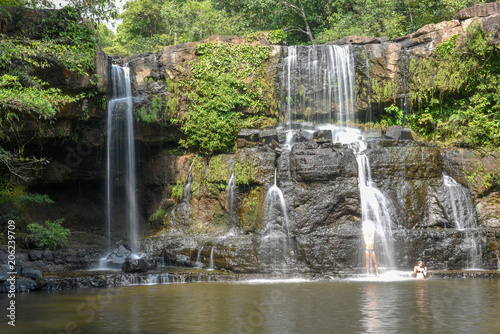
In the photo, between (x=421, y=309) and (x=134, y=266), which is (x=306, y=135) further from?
(x=421, y=309)

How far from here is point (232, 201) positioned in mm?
16625

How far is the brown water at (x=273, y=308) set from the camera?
20.9ft

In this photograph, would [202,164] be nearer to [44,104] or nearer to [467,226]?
[44,104]

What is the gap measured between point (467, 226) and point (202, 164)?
9.26m

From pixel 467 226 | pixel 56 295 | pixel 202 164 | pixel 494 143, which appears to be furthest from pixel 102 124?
pixel 494 143

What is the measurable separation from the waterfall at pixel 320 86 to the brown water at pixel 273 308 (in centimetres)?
1038

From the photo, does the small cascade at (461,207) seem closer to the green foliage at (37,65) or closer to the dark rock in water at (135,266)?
the dark rock in water at (135,266)

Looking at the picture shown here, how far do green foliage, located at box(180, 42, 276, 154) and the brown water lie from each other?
869 centimetres

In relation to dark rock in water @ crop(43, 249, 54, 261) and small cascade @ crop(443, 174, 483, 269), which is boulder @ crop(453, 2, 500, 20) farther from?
dark rock in water @ crop(43, 249, 54, 261)

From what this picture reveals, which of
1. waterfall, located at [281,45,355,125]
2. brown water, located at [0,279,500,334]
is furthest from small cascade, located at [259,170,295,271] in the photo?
waterfall, located at [281,45,355,125]

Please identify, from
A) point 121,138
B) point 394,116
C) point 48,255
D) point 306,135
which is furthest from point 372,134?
point 48,255

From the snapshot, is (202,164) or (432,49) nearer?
(202,164)

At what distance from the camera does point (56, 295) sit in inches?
406

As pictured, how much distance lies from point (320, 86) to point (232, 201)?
6861 millimetres
